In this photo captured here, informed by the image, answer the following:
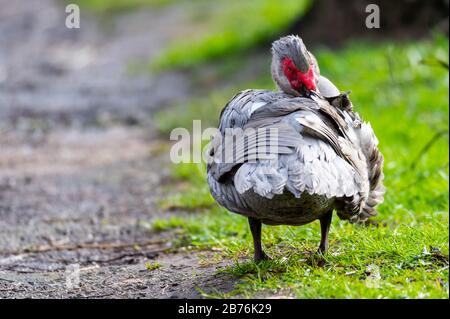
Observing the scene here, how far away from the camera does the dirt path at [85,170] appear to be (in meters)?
5.27

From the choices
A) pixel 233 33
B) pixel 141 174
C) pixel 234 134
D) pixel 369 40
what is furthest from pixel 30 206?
pixel 233 33

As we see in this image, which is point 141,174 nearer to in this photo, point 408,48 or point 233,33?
point 408,48

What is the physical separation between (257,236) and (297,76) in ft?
3.10

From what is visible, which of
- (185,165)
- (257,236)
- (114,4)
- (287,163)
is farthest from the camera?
(114,4)

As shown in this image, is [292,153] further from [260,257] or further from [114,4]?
[114,4]

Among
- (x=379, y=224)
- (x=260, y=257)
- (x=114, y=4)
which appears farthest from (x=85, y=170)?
(x=114, y=4)

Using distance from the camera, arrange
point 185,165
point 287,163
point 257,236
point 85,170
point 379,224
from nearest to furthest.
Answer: point 287,163 < point 257,236 < point 379,224 < point 185,165 < point 85,170

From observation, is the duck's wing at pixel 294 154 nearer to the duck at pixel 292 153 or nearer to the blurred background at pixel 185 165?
the duck at pixel 292 153

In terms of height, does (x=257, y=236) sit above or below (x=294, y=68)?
below

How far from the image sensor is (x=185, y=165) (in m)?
8.62

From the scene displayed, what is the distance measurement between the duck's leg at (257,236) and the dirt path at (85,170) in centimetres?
30

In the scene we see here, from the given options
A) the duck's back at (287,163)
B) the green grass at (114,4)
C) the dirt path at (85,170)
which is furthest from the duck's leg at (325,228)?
the green grass at (114,4)

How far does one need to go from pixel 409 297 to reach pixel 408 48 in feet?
26.7

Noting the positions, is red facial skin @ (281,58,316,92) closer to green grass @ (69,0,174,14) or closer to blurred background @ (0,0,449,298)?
blurred background @ (0,0,449,298)
